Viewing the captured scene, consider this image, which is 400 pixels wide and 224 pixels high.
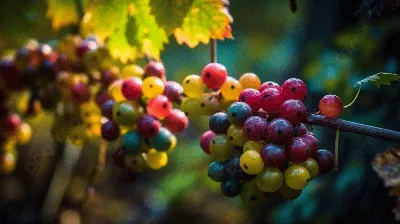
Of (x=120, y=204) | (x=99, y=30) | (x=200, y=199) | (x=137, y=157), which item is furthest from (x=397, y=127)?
(x=120, y=204)

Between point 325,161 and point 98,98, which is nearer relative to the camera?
point 325,161

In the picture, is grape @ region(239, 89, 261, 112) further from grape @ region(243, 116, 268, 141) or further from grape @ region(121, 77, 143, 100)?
grape @ region(121, 77, 143, 100)

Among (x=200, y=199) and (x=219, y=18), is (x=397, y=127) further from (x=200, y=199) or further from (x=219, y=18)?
(x=200, y=199)

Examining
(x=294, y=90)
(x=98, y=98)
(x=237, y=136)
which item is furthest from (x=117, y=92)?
(x=294, y=90)

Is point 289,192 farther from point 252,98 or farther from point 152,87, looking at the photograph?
point 152,87

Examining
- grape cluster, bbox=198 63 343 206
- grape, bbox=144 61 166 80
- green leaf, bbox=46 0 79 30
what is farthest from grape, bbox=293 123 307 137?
green leaf, bbox=46 0 79 30

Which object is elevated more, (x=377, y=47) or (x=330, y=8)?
(x=330, y=8)

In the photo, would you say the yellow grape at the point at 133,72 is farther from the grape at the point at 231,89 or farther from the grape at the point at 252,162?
the grape at the point at 252,162
